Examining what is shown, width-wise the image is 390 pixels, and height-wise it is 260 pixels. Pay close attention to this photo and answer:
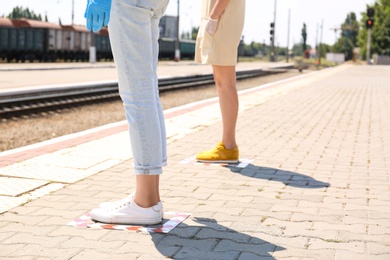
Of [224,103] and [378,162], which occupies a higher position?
[224,103]

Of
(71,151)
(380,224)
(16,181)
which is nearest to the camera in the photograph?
(380,224)

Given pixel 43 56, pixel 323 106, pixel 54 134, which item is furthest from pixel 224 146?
pixel 43 56

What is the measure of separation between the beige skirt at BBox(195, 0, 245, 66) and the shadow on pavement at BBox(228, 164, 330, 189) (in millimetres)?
888

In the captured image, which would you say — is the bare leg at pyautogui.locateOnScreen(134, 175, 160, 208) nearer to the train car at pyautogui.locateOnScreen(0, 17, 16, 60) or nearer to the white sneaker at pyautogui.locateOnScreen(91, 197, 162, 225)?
the white sneaker at pyautogui.locateOnScreen(91, 197, 162, 225)

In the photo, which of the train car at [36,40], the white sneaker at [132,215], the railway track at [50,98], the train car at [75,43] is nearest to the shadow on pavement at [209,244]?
the white sneaker at [132,215]

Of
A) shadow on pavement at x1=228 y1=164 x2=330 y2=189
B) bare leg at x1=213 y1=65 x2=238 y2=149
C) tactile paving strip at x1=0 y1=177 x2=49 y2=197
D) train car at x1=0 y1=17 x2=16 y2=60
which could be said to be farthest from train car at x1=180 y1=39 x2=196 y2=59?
tactile paving strip at x1=0 y1=177 x2=49 y2=197

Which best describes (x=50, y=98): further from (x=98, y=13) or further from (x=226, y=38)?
(x=98, y=13)

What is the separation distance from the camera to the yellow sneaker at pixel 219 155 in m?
5.48

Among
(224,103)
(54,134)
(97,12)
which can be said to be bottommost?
(54,134)

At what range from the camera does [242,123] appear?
8.72 m

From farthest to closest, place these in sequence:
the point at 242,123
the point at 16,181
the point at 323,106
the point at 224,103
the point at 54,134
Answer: the point at 323,106
the point at 54,134
the point at 242,123
the point at 224,103
the point at 16,181

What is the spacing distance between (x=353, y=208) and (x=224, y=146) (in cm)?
176

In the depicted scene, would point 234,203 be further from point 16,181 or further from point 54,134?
point 54,134

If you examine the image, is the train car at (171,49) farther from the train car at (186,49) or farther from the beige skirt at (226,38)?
the beige skirt at (226,38)
